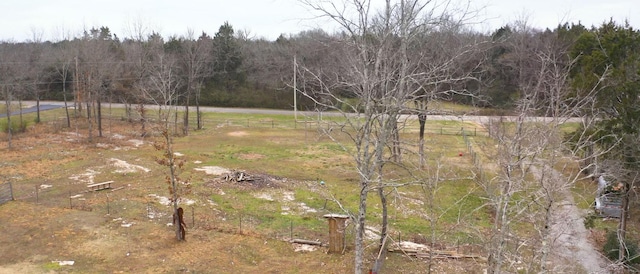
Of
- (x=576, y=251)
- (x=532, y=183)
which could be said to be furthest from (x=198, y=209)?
(x=576, y=251)

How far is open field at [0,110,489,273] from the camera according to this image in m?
15.6

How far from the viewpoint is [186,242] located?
16.9 metres

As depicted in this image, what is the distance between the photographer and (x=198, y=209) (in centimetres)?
2091

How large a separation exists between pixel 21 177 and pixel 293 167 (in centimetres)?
1494

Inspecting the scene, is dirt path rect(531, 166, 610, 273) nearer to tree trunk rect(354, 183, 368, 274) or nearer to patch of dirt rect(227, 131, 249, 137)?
tree trunk rect(354, 183, 368, 274)

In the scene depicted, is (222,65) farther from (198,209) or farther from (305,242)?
(305,242)

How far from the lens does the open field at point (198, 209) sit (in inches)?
613

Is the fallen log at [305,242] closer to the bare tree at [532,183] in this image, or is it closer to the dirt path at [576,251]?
the bare tree at [532,183]

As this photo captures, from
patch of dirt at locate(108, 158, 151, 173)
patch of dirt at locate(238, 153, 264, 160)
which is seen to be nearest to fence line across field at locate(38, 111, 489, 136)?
patch of dirt at locate(238, 153, 264, 160)

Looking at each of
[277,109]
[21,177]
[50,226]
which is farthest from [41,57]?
[50,226]

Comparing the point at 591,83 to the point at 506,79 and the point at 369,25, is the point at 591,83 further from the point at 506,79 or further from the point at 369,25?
the point at 506,79

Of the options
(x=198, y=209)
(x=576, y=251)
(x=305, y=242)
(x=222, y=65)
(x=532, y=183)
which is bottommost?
(x=576, y=251)

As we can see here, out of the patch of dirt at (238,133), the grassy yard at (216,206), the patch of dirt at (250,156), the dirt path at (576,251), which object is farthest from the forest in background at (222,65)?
the dirt path at (576,251)

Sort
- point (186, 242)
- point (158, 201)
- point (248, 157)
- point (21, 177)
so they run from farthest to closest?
point (248, 157) < point (21, 177) < point (158, 201) < point (186, 242)
